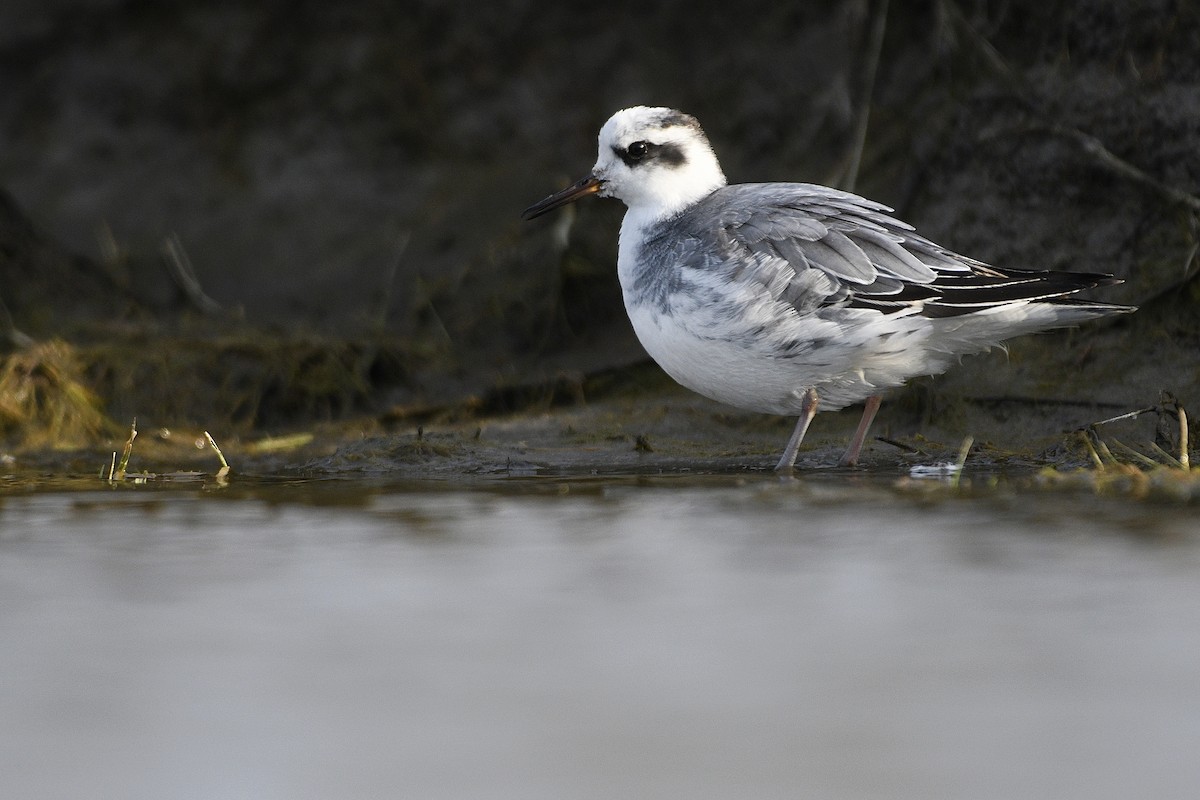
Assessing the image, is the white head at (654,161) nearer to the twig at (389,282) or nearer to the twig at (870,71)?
the twig at (870,71)

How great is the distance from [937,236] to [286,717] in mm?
5765

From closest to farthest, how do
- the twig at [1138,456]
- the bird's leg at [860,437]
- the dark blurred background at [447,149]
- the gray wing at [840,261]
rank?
the twig at [1138,456]
the gray wing at [840,261]
the bird's leg at [860,437]
the dark blurred background at [447,149]

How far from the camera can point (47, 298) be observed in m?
10.0

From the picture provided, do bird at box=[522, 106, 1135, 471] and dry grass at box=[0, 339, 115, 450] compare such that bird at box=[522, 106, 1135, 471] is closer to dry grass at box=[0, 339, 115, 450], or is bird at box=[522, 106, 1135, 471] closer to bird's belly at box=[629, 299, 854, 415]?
bird's belly at box=[629, 299, 854, 415]

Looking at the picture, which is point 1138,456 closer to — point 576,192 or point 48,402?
point 576,192

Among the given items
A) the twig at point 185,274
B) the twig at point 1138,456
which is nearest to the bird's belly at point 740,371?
the twig at point 1138,456

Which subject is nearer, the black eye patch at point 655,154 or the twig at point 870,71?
the black eye patch at point 655,154

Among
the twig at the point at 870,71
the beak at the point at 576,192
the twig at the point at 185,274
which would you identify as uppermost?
the twig at the point at 870,71

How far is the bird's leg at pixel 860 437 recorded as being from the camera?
22.5 feet

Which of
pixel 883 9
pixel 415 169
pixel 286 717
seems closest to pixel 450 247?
pixel 415 169

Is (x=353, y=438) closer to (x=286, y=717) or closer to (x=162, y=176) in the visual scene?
(x=162, y=176)

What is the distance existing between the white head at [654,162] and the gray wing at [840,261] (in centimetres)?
58

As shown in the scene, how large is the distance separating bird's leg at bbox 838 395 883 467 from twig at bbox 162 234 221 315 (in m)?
4.74

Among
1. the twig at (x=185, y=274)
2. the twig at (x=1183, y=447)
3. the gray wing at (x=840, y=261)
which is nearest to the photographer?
the twig at (x=1183, y=447)
